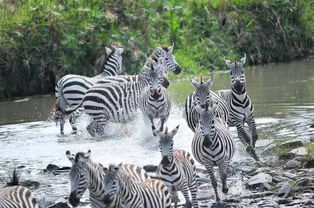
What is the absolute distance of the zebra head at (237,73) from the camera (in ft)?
53.0

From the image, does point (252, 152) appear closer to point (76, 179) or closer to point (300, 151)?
point (300, 151)

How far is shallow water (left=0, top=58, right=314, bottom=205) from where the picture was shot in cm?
1652

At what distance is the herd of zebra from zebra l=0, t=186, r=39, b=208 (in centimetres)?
1

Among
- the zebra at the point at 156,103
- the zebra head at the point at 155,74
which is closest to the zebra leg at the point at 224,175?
the zebra head at the point at 155,74

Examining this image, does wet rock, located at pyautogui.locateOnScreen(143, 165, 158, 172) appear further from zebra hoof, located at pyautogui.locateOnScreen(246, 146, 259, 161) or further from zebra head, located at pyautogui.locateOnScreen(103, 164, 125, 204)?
zebra head, located at pyautogui.locateOnScreen(103, 164, 125, 204)

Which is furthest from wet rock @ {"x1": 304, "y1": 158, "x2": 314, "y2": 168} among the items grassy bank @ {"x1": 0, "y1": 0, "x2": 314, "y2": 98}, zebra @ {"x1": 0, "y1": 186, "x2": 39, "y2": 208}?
grassy bank @ {"x1": 0, "y1": 0, "x2": 314, "y2": 98}

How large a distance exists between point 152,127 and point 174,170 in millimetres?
3455

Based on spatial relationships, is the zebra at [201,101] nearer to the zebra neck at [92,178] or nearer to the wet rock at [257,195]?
the wet rock at [257,195]

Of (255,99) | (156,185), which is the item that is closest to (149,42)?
(255,99)

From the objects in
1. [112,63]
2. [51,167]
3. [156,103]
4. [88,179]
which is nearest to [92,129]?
[156,103]

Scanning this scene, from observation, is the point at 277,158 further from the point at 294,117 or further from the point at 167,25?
the point at 167,25

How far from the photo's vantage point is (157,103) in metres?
18.5

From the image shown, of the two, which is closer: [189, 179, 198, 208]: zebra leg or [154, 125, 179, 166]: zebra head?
[154, 125, 179, 166]: zebra head

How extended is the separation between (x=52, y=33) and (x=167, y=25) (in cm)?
571
